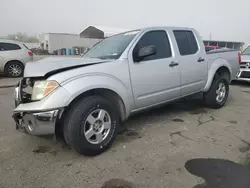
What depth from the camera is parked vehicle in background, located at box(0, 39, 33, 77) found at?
417 inches

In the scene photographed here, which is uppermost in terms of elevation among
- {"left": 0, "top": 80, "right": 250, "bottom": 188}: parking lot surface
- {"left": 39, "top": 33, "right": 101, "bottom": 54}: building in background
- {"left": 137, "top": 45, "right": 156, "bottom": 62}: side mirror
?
{"left": 39, "top": 33, "right": 101, "bottom": 54}: building in background

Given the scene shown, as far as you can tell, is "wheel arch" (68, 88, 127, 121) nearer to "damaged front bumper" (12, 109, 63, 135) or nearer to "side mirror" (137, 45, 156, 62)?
"damaged front bumper" (12, 109, 63, 135)

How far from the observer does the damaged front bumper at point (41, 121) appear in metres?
2.71

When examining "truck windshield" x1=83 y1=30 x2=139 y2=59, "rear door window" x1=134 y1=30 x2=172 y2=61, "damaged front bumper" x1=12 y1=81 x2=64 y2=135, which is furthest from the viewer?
"rear door window" x1=134 y1=30 x2=172 y2=61

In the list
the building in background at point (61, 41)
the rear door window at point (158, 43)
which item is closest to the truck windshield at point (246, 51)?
the rear door window at point (158, 43)

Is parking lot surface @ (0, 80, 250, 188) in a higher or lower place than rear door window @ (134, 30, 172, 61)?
lower

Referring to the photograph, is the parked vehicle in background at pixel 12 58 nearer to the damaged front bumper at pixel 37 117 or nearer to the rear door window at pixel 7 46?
the rear door window at pixel 7 46

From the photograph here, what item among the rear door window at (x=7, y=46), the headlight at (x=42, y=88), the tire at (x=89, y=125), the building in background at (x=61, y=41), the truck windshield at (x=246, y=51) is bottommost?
the tire at (x=89, y=125)

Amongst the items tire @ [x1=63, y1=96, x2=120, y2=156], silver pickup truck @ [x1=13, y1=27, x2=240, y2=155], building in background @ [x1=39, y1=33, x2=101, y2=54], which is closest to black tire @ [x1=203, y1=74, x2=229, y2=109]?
silver pickup truck @ [x1=13, y1=27, x2=240, y2=155]

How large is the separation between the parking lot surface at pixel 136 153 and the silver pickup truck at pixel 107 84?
32 cm

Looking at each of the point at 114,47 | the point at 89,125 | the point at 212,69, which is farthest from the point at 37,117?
the point at 212,69

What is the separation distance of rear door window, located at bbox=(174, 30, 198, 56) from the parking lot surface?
4.38 ft

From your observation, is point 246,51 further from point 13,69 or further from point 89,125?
point 13,69

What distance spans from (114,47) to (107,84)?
36.3 inches
